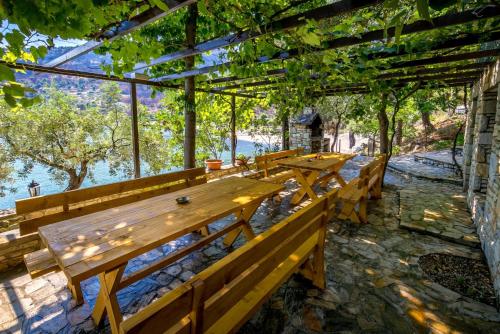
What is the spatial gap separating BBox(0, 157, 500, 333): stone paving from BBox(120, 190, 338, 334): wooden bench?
321mm

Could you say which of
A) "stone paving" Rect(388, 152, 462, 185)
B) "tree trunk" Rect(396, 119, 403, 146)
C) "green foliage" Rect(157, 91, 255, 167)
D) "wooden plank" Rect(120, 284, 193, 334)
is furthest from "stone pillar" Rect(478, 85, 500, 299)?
"tree trunk" Rect(396, 119, 403, 146)

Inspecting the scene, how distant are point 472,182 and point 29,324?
596cm

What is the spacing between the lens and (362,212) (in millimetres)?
3770

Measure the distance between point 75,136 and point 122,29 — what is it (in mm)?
5791

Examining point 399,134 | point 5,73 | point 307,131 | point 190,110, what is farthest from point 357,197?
point 399,134

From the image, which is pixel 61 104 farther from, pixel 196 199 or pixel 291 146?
pixel 291 146

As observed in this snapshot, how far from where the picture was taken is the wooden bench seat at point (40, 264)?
1656 mm

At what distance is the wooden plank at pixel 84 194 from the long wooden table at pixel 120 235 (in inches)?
20.5

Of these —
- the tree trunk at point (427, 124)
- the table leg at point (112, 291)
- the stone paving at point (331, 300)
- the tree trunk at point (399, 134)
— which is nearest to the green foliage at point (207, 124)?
the stone paving at point (331, 300)

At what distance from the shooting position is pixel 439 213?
4.13m

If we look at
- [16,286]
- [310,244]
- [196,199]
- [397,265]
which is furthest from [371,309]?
[16,286]

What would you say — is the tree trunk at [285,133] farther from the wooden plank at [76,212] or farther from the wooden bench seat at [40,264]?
the wooden bench seat at [40,264]

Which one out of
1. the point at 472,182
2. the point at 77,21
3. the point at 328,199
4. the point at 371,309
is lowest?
the point at 371,309

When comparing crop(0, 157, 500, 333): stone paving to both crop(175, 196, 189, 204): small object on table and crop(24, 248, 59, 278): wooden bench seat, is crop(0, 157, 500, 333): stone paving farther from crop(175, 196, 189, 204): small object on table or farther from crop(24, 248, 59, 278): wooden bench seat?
crop(175, 196, 189, 204): small object on table
